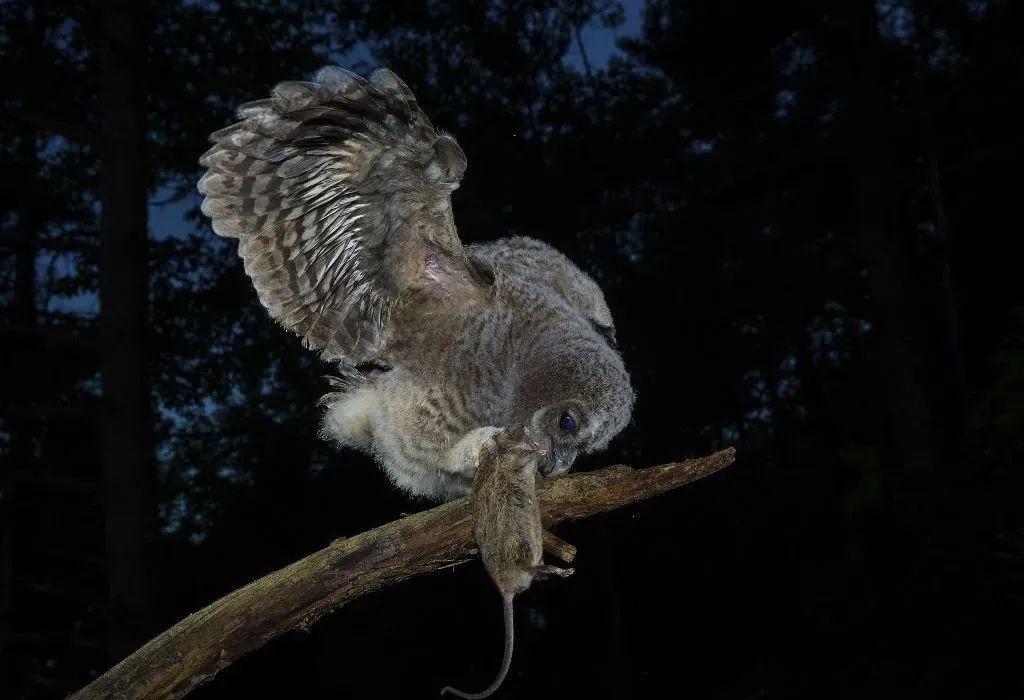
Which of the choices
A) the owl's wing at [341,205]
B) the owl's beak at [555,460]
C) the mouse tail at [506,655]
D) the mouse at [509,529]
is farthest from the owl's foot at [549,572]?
the owl's wing at [341,205]

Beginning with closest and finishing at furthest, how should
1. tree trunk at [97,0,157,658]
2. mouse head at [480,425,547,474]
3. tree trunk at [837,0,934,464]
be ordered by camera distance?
mouse head at [480,425,547,474] → tree trunk at [97,0,157,658] → tree trunk at [837,0,934,464]

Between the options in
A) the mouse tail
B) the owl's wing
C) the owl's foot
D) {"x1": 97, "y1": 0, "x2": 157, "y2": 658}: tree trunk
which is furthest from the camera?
{"x1": 97, "y1": 0, "x2": 157, "y2": 658}: tree trunk

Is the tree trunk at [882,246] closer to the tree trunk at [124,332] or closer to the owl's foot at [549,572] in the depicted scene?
the owl's foot at [549,572]

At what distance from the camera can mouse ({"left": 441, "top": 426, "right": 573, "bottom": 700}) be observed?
2.22 meters

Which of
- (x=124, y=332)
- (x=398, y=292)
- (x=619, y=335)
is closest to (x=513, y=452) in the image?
(x=398, y=292)

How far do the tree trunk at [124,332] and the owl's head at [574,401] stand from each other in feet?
16.8

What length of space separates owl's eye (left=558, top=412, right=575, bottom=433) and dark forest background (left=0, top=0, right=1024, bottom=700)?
4.08m

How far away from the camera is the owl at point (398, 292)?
264 centimetres

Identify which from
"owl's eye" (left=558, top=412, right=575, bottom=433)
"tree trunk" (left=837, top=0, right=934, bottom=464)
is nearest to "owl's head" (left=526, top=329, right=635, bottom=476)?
"owl's eye" (left=558, top=412, right=575, bottom=433)

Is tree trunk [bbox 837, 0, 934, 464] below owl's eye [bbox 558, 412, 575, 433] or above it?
above

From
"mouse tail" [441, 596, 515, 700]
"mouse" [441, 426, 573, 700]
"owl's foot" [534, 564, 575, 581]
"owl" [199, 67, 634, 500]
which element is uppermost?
"owl" [199, 67, 634, 500]

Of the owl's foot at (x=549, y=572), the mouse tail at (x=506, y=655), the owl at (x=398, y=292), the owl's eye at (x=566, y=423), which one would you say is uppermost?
the owl at (x=398, y=292)

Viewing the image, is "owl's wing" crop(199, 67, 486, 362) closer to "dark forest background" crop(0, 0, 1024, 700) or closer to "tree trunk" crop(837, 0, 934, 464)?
"dark forest background" crop(0, 0, 1024, 700)

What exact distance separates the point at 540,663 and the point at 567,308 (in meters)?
10.2
